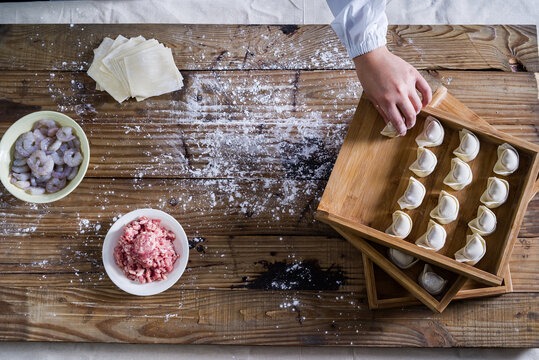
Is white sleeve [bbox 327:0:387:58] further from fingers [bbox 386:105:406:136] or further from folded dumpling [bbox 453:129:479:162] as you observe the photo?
folded dumpling [bbox 453:129:479:162]

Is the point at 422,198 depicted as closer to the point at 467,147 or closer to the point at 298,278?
the point at 467,147

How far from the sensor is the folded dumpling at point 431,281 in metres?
1.11

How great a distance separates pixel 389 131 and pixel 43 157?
882 millimetres

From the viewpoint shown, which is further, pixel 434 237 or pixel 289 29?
pixel 289 29

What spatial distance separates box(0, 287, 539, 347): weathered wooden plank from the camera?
120cm

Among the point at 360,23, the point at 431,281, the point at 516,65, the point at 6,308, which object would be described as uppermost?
the point at 360,23

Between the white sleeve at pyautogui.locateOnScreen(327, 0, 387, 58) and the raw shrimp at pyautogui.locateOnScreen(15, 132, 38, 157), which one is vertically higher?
the white sleeve at pyautogui.locateOnScreen(327, 0, 387, 58)

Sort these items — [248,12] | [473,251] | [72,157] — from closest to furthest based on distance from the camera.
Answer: [473,251], [72,157], [248,12]

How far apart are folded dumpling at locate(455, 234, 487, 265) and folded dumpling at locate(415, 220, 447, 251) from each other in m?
0.05

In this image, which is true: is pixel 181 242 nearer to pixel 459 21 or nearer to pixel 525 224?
pixel 525 224

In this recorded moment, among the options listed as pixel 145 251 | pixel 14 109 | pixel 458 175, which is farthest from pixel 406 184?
pixel 14 109

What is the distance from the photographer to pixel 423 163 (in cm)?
104

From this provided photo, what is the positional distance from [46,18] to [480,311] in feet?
5.32

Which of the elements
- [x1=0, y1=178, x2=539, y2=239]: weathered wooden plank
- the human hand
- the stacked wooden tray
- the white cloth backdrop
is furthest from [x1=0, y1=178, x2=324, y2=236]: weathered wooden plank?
the white cloth backdrop
